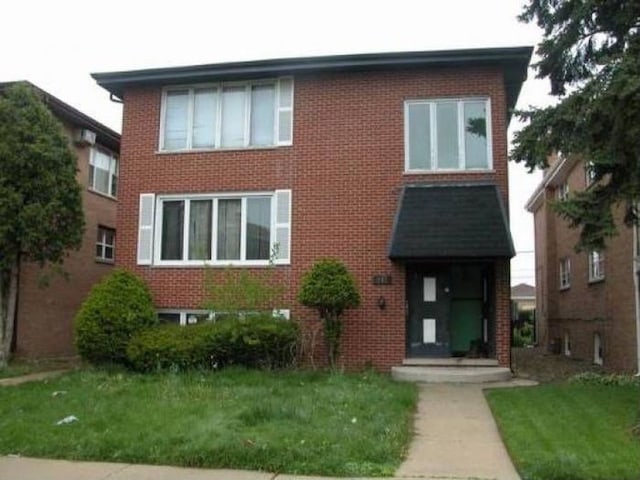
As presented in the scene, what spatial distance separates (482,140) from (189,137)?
21.8 ft

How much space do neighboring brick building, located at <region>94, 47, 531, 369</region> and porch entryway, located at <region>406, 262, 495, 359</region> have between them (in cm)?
3

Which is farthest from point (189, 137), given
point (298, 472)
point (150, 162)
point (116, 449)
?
point (298, 472)

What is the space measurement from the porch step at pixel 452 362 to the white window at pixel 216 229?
11.6 ft

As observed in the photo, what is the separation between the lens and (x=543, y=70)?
11.5 metres

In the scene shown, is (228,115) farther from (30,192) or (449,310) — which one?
(449,310)

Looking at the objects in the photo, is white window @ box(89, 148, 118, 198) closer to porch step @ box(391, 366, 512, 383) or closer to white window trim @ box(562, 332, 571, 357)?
porch step @ box(391, 366, 512, 383)

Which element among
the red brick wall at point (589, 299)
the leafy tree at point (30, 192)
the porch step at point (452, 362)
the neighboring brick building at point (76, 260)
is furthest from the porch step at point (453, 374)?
the neighboring brick building at point (76, 260)

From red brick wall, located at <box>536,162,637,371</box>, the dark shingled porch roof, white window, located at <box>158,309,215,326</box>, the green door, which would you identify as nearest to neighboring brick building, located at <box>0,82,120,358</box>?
white window, located at <box>158,309,215,326</box>

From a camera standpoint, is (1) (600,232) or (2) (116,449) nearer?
(2) (116,449)

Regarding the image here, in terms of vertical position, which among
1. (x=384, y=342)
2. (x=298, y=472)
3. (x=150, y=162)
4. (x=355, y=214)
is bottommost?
(x=298, y=472)

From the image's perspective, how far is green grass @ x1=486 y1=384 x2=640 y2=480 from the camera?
7133mm

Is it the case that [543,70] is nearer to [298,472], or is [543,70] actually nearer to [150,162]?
[298,472]

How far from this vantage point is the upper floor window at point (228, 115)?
54.4 feet

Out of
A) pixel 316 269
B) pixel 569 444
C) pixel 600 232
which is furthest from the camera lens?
pixel 316 269
